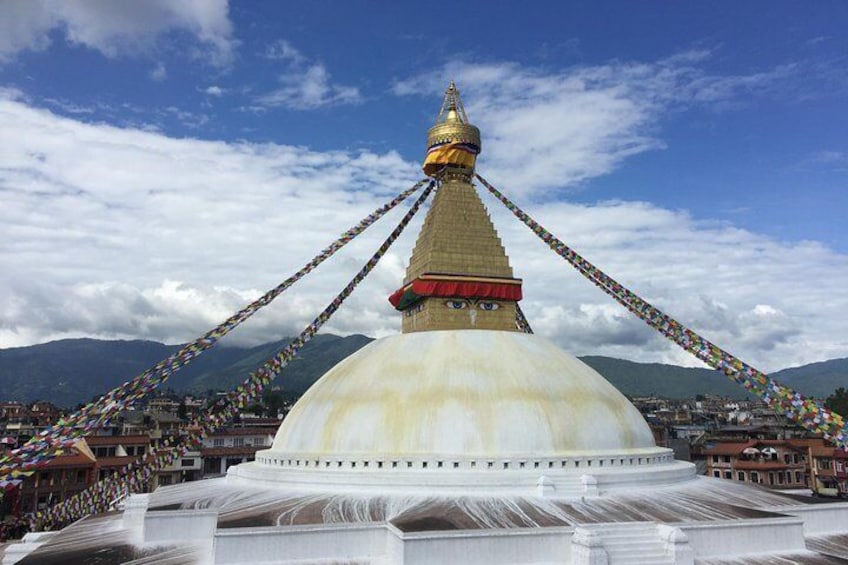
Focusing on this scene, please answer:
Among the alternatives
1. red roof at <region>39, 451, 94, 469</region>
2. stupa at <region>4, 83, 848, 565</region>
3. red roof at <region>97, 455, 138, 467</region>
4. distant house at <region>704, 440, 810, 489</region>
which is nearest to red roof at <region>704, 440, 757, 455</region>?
distant house at <region>704, 440, 810, 489</region>

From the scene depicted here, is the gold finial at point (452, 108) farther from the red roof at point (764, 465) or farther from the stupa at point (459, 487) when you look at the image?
the red roof at point (764, 465)

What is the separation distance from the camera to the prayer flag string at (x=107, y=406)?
14.9 m

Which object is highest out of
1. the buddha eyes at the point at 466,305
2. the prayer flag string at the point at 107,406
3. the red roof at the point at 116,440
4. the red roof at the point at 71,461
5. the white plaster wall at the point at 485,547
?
the buddha eyes at the point at 466,305

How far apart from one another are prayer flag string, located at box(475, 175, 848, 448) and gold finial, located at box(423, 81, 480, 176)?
372cm

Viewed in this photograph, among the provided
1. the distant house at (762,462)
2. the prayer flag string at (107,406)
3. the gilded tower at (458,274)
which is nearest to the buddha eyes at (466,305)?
the gilded tower at (458,274)

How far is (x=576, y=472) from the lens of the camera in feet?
47.9

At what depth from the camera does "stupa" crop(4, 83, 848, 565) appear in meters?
12.0

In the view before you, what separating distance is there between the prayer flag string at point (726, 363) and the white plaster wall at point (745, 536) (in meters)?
4.35

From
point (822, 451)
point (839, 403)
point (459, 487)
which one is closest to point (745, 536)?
point (459, 487)

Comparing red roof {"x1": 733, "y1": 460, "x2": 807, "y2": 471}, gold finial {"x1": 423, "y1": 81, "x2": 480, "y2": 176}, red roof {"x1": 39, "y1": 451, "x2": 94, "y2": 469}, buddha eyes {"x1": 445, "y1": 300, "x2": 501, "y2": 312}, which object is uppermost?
gold finial {"x1": 423, "y1": 81, "x2": 480, "y2": 176}

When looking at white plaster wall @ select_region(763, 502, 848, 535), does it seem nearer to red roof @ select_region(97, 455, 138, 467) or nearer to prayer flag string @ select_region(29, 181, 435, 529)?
prayer flag string @ select_region(29, 181, 435, 529)

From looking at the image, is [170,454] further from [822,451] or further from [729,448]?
[822,451]

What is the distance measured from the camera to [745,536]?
12.7 m

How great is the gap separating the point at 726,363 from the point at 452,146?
1073 centimetres
